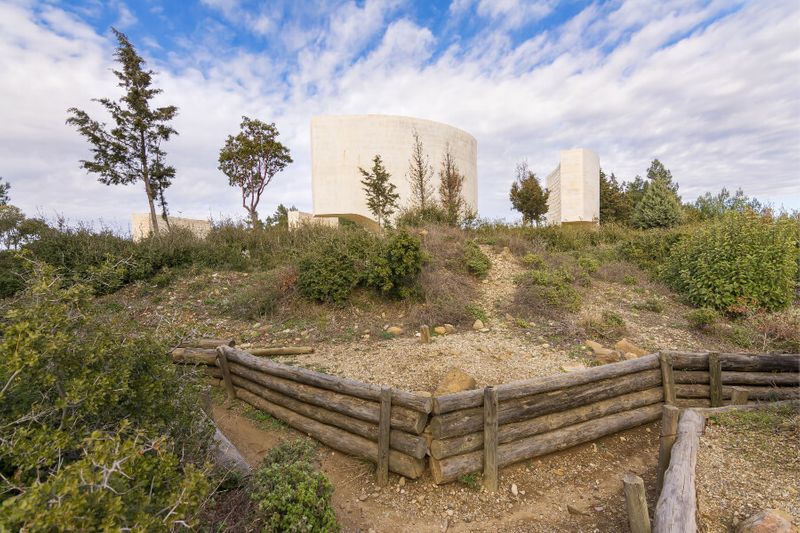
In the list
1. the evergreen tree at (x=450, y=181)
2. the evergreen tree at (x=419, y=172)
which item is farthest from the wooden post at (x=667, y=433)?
the evergreen tree at (x=419, y=172)

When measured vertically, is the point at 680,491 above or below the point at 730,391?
above

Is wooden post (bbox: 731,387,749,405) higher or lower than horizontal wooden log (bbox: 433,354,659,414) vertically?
lower

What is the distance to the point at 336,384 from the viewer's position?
380 centimetres

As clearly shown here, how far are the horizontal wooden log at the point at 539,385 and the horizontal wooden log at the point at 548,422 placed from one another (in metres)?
0.27

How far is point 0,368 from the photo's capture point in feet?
6.08

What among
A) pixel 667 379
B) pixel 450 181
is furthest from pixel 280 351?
pixel 450 181

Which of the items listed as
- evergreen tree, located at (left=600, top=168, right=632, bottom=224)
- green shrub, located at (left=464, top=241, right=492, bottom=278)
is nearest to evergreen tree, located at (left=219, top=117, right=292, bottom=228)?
green shrub, located at (left=464, top=241, right=492, bottom=278)

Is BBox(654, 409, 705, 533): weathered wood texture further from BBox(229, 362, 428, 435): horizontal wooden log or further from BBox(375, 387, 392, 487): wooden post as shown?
BBox(375, 387, 392, 487): wooden post

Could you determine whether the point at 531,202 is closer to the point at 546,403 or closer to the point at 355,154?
the point at 355,154

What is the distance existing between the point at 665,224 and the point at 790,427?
18391 mm

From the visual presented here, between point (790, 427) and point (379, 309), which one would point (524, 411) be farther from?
point (379, 309)

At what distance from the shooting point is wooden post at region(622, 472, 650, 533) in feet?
8.10

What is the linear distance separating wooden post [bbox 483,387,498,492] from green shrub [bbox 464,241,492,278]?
19.9 feet

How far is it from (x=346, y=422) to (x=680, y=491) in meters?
2.72
